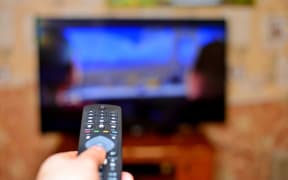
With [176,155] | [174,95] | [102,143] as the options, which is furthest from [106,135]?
[174,95]

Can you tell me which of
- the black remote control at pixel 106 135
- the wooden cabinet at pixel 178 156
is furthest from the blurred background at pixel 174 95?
the black remote control at pixel 106 135

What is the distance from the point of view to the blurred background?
2.00m

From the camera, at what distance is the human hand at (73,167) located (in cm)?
62

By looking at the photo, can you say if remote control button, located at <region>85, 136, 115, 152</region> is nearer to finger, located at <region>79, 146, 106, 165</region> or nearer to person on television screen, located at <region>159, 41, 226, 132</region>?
finger, located at <region>79, 146, 106, 165</region>

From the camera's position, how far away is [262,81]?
2209 millimetres

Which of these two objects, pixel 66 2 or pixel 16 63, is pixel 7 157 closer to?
pixel 16 63

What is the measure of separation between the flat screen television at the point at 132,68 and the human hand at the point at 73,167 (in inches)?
54.0

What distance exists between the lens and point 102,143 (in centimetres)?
72

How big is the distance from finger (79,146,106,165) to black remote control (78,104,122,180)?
12mm

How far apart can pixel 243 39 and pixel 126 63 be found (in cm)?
Answer: 60

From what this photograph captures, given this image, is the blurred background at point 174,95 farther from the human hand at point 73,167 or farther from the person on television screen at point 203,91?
the human hand at point 73,167

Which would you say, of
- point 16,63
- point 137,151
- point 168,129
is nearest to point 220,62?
point 168,129

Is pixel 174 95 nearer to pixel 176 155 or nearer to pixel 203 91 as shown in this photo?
pixel 203 91

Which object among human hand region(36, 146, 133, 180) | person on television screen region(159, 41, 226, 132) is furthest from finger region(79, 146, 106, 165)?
person on television screen region(159, 41, 226, 132)
